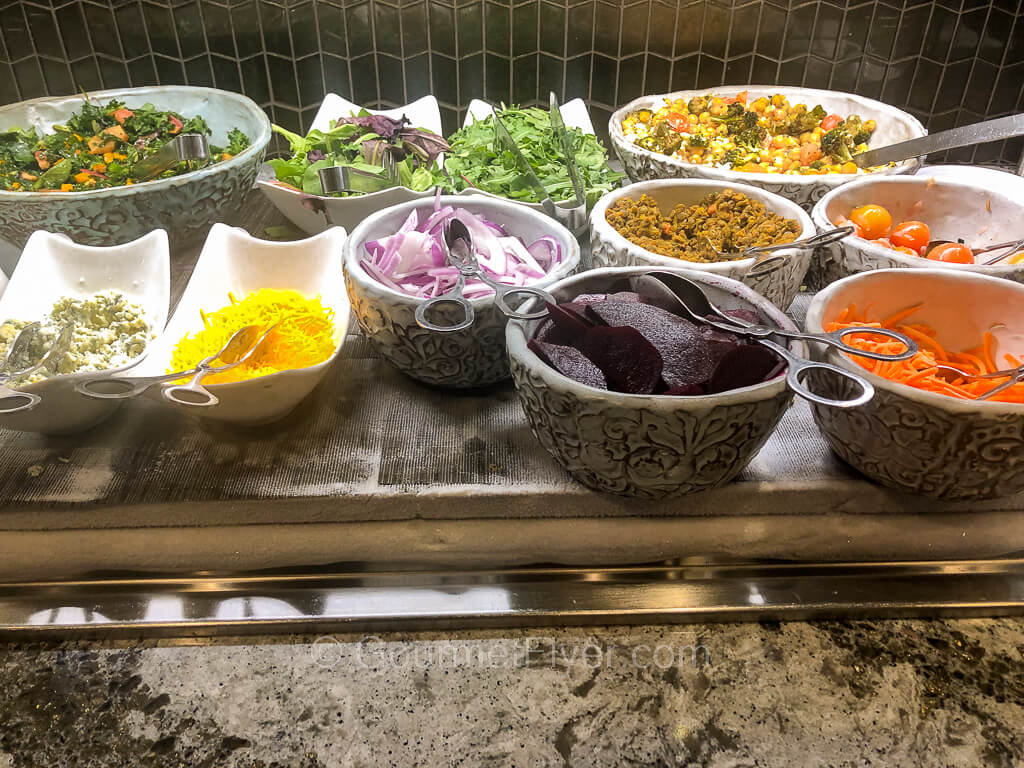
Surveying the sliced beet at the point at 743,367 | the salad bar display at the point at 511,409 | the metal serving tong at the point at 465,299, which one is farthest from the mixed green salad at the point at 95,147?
the sliced beet at the point at 743,367

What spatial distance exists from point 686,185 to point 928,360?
0.50m

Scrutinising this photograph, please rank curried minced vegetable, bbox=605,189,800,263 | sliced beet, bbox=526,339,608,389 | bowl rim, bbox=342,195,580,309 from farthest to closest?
curried minced vegetable, bbox=605,189,800,263, bowl rim, bbox=342,195,580,309, sliced beet, bbox=526,339,608,389

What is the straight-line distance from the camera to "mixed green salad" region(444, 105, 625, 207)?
55.1 inches

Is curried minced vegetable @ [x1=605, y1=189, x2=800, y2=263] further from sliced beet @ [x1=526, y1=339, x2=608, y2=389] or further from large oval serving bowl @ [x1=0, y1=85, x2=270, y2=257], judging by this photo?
large oval serving bowl @ [x1=0, y1=85, x2=270, y2=257]

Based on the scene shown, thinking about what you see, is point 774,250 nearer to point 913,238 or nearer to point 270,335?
point 913,238

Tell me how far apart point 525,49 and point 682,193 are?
2.56 ft

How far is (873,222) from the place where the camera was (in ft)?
3.80

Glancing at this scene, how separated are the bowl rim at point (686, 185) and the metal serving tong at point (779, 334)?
0.10 m

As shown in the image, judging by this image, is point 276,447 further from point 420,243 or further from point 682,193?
point 682,193

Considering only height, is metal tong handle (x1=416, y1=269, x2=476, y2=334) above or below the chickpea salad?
above

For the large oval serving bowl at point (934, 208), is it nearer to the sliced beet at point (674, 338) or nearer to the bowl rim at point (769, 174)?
the bowl rim at point (769, 174)

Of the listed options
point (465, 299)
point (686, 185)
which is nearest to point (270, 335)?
point (465, 299)

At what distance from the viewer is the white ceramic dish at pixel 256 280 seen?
0.92 metres

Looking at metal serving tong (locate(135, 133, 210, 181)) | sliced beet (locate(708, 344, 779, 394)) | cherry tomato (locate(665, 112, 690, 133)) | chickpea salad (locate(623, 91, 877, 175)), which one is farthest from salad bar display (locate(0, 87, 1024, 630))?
cherry tomato (locate(665, 112, 690, 133))
